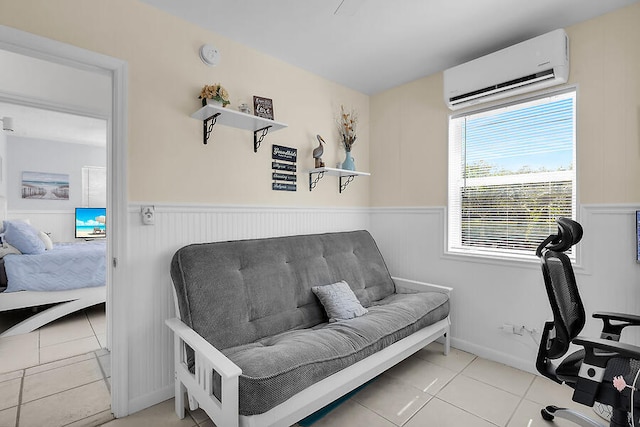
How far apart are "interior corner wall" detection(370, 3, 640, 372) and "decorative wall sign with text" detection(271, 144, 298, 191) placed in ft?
3.44

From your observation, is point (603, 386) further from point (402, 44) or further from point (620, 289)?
point (402, 44)

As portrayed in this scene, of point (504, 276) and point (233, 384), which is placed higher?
point (504, 276)

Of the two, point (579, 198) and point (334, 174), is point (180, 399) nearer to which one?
point (334, 174)

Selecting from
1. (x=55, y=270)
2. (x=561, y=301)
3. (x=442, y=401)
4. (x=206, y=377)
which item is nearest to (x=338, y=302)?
(x=442, y=401)

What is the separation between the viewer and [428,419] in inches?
72.0

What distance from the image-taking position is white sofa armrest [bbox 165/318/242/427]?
4.33 feet

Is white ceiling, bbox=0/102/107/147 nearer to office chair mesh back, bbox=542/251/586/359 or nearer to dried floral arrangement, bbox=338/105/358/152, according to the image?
dried floral arrangement, bbox=338/105/358/152

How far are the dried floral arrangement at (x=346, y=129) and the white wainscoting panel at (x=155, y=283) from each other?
1.37 meters

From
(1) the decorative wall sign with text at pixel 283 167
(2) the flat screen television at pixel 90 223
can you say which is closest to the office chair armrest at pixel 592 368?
(1) the decorative wall sign with text at pixel 283 167

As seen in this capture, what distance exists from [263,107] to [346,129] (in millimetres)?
968

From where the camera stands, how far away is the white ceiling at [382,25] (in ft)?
6.40

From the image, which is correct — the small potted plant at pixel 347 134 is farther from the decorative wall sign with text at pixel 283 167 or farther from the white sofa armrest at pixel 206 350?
the white sofa armrest at pixel 206 350

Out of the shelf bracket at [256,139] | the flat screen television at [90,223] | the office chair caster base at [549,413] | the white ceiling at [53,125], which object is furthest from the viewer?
the flat screen television at [90,223]

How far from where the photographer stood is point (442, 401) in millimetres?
1996
